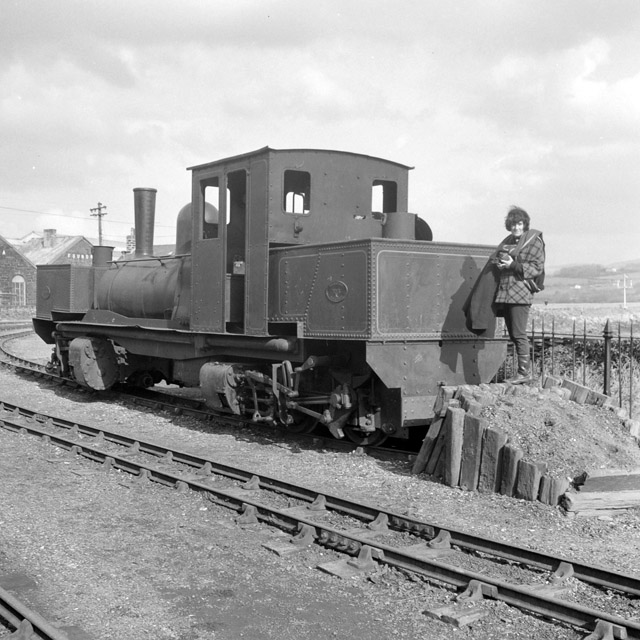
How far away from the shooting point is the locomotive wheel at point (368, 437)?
8422 millimetres

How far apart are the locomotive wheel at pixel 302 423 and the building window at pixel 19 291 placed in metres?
49.4

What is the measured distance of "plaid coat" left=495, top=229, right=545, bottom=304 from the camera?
7344 millimetres

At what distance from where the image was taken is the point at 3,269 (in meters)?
53.9

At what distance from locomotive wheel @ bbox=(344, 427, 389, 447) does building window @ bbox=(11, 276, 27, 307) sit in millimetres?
50222

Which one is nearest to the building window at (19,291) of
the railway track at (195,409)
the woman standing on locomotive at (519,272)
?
the railway track at (195,409)

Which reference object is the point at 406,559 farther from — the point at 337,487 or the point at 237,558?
the point at 337,487

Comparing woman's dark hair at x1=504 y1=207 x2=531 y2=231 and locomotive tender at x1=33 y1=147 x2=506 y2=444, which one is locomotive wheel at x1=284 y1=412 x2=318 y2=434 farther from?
woman's dark hair at x1=504 y1=207 x2=531 y2=231

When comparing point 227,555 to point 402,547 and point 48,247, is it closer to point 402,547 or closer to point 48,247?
point 402,547

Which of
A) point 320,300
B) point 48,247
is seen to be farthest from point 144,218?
point 48,247

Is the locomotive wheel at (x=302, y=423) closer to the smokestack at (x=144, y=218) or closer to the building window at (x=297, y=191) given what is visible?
the building window at (x=297, y=191)

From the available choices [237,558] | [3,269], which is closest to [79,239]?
[3,269]

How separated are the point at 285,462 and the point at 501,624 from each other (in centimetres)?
422

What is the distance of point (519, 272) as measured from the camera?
24.1 feet

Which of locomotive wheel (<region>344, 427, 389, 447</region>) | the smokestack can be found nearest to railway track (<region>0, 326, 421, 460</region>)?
locomotive wheel (<region>344, 427, 389, 447</region>)
